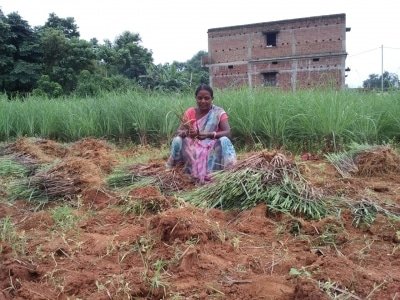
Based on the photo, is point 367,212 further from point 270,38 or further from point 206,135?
point 270,38

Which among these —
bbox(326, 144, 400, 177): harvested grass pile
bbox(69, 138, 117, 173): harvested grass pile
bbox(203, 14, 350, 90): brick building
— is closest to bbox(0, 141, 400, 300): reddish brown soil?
bbox(326, 144, 400, 177): harvested grass pile

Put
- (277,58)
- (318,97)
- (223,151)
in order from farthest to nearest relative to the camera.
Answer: (277,58) → (318,97) → (223,151)

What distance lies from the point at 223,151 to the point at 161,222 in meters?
1.60

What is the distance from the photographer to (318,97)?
6082 millimetres

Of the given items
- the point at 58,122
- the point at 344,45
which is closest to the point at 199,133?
the point at 58,122

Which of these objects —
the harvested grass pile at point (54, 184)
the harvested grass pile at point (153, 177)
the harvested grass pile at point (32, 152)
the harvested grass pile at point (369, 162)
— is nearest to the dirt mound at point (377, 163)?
the harvested grass pile at point (369, 162)

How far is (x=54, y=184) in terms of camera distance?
3.70 metres

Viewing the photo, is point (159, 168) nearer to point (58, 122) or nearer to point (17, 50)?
point (58, 122)

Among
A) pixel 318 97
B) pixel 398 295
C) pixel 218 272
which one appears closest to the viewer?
pixel 398 295

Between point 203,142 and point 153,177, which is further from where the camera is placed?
point 203,142

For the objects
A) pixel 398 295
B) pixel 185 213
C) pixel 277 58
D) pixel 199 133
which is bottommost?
pixel 398 295

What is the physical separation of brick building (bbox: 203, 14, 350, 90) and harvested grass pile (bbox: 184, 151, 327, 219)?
1758cm

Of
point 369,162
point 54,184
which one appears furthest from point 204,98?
point 369,162

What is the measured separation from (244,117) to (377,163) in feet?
7.43
